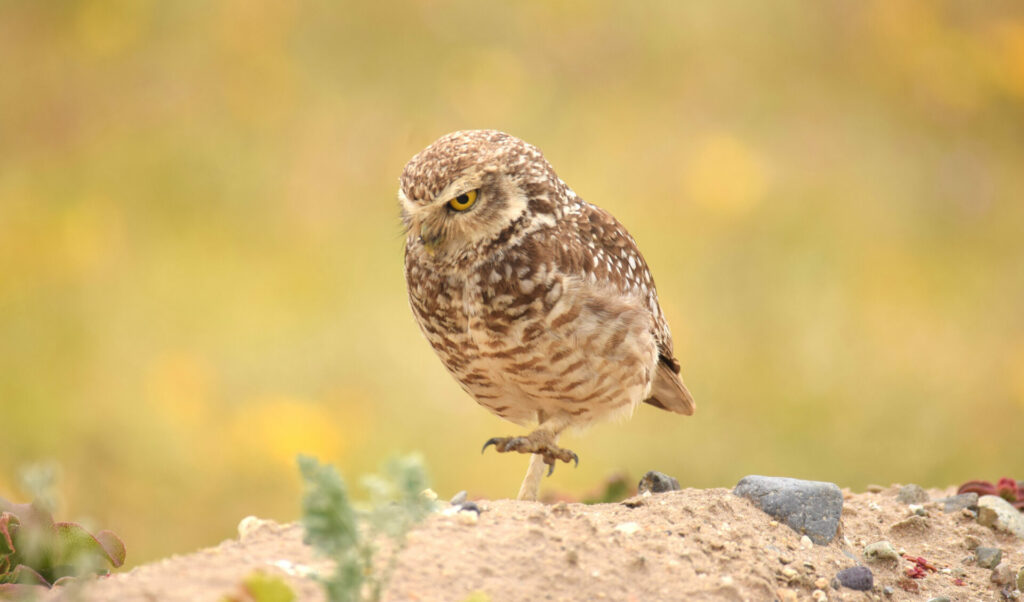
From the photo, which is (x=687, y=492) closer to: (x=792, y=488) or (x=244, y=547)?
(x=792, y=488)

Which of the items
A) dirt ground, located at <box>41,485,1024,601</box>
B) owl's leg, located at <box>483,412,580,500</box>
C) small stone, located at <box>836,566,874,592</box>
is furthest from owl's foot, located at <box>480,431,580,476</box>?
small stone, located at <box>836,566,874,592</box>

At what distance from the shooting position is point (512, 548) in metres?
1.91

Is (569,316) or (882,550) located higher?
(569,316)

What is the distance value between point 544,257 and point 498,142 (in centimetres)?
37

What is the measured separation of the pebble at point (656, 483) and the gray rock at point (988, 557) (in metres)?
0.82

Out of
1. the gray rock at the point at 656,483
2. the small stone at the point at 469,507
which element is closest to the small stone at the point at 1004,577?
the gray rock at the point at 656,483

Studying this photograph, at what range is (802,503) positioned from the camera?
245cm

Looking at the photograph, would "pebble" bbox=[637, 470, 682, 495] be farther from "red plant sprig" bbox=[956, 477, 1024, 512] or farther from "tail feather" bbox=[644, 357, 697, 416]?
"red plant sprig" bbox=[956, 477, 1024, 512]

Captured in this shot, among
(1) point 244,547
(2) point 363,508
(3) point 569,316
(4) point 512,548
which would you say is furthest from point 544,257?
(2) point 363,508

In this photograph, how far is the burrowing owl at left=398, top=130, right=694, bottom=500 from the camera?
8.78 feet

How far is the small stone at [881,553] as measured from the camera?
2404 millimetres

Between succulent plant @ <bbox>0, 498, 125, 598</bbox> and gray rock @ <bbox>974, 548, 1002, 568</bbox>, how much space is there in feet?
7.10

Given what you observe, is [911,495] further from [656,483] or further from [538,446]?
[538,446]

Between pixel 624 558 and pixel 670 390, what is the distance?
160 centimetres
